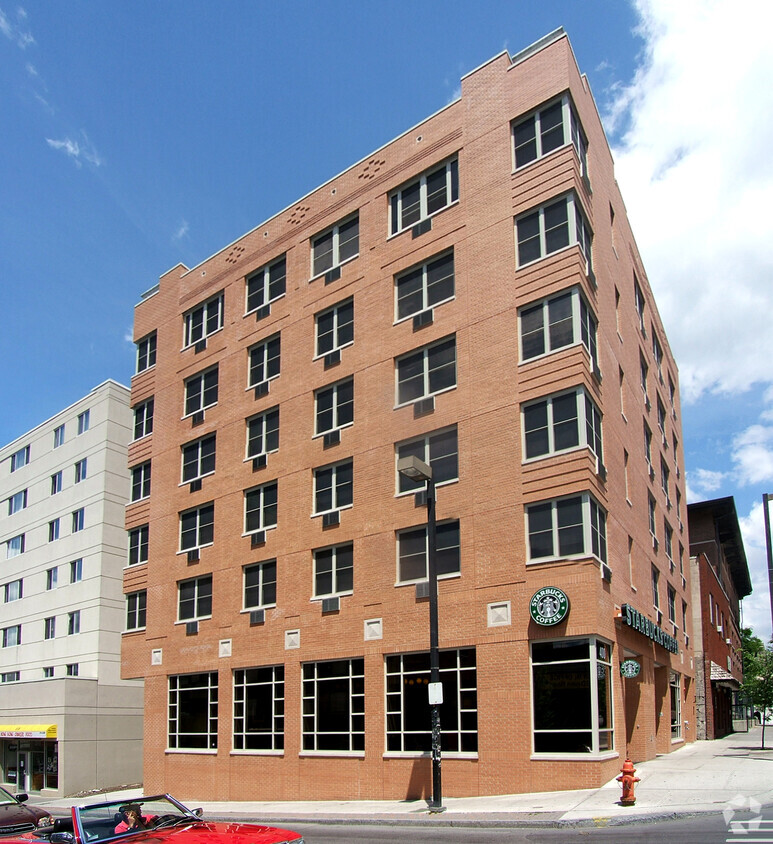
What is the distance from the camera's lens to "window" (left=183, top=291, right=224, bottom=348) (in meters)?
35.8

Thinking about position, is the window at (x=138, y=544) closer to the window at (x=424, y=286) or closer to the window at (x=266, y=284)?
the window at (x=266, y=284)

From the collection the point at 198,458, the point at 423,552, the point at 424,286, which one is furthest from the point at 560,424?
the point at 198,458

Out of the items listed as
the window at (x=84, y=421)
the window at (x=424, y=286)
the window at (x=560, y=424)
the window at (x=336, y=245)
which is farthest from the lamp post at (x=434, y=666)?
the window at (x=84, y=421)

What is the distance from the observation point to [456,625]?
952 inches

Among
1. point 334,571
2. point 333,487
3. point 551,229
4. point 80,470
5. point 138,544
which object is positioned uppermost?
point 551,229

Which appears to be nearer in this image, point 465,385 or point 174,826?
point 174,826

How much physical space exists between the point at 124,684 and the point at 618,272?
29636mm

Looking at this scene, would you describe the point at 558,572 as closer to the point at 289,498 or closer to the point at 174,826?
the point at 289,498

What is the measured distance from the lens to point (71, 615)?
43656mm

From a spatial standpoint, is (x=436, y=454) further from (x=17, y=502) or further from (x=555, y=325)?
(x=17, y=502)

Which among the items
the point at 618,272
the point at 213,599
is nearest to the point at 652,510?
the point at 618,272

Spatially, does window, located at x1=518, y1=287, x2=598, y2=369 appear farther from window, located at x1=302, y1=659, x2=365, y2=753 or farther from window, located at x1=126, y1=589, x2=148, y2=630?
window, located at x1=126, y1=589, x2=148, y2=630

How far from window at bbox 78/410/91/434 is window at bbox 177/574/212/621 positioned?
606 inches

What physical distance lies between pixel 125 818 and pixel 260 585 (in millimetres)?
19196
